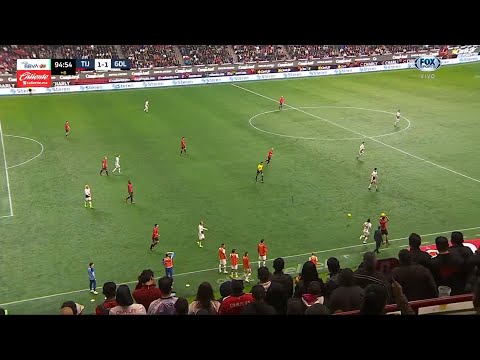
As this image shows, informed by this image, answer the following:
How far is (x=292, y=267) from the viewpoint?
2014 centimetres

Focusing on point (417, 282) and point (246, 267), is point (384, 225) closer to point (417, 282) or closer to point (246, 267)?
point (246, 267)

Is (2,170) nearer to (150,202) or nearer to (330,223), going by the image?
(150,202)

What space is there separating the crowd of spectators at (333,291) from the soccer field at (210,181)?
10122 mm

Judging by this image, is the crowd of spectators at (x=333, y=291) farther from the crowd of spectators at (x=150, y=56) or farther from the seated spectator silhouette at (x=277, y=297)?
the crowd of spectators at (x=150, y=56)

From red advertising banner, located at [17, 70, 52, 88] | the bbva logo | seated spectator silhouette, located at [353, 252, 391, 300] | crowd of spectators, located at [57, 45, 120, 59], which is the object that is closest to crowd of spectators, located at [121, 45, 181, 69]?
crowd of spectators, located at [57, 45, 120, 59]

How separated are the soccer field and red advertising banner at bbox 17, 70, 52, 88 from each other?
243 cm

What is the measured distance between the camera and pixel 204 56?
62094 mm

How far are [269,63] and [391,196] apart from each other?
125 ft

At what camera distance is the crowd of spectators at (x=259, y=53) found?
64400mm

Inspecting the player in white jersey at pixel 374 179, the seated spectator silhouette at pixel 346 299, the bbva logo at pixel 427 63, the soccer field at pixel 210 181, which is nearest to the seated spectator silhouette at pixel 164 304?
the seated spectator silhouette at pixel 346 299

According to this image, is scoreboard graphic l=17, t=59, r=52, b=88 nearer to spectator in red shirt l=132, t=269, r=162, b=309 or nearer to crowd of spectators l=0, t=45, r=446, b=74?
crowd of spectators l=0, t=45, r=446, b=74

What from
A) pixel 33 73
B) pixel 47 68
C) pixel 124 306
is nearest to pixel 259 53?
pixel 47 68

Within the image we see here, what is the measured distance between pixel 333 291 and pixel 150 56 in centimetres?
5649

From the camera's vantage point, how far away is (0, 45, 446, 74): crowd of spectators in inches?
2264
